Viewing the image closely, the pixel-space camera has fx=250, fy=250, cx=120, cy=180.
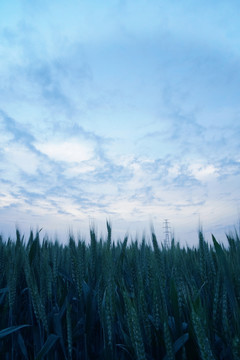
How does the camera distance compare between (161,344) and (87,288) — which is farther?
(87,288)

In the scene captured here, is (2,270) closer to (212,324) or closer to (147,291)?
(147,291)

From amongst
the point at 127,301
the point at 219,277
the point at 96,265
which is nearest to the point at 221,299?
the point at 219,277

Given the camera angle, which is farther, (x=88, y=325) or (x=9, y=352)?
(x=9, y=352)

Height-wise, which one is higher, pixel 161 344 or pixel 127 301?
pixel 127 301

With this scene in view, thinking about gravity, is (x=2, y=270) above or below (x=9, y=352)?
above

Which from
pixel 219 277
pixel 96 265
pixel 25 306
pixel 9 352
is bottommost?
pixel 9 352

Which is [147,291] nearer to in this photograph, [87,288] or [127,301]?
[87,288]

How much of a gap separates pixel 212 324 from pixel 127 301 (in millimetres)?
516

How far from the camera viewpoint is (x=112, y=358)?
1060 millimetres

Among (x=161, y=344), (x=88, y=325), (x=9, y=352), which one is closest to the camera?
(x=161, y=344)

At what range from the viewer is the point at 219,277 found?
4.00ft

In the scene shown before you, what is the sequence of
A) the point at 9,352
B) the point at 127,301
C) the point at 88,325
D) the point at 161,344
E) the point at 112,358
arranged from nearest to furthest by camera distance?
the point at 127,301, the point at 112,358, the point at 161,344, the point at 88,325, the point at 9,352

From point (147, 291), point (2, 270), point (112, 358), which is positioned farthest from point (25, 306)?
point (112, 358)

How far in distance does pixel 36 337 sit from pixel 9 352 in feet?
1.02
